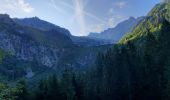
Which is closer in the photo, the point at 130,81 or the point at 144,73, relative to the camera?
the point at 144,73

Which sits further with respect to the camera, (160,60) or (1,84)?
(160,60)

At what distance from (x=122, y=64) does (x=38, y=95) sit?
28.5 m

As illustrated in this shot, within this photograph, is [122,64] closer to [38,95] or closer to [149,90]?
[149,90]

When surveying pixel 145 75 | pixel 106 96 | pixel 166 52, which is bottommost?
pixel 106 96

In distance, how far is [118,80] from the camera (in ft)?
334

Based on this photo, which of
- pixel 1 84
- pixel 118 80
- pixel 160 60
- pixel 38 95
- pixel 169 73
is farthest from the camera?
pixel 118 80

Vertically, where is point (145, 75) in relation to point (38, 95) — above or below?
above

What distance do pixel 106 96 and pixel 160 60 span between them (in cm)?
2441

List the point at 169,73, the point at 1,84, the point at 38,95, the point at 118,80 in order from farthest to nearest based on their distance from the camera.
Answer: the point at 118,80, the point at 38,95, the point at 169,73, the point at 1,84

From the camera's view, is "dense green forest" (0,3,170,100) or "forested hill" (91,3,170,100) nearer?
"forested hill" (91,3,170,100)

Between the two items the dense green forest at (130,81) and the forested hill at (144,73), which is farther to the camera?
the dense green forest at (130,81)

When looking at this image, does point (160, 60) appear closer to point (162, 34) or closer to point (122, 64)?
point (162, 34)

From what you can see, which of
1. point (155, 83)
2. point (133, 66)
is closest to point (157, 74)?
point (155, 83)

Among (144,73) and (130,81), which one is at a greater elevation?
(144,73)
